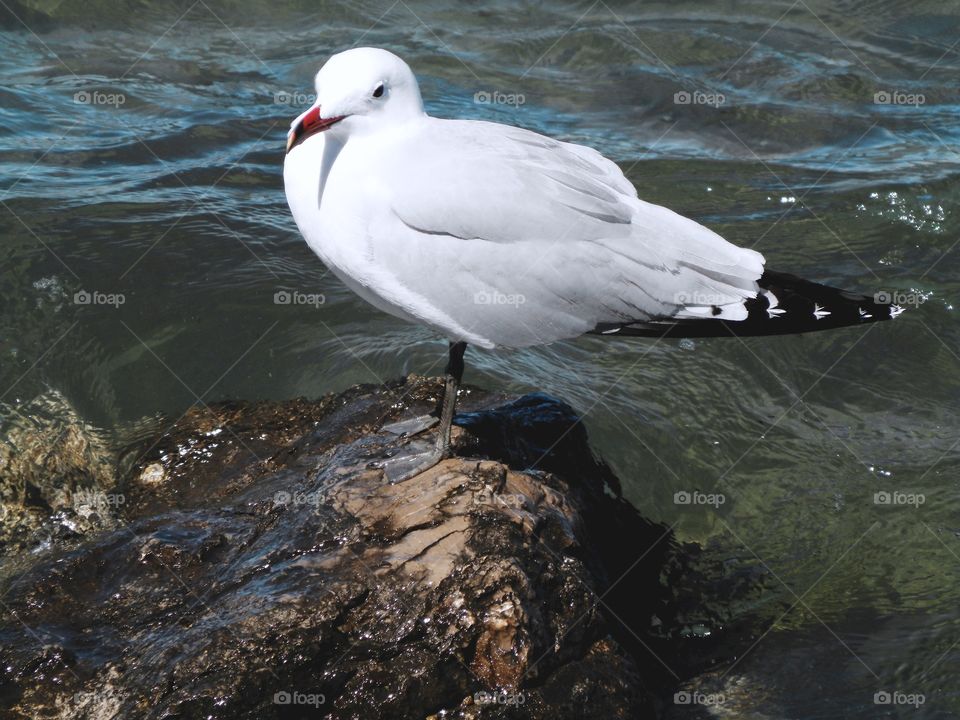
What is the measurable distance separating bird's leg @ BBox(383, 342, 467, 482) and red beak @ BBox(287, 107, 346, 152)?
128 cm

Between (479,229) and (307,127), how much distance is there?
2.62 feet

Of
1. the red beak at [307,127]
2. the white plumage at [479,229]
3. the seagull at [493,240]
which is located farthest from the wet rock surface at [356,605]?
the red beak at [307,127]

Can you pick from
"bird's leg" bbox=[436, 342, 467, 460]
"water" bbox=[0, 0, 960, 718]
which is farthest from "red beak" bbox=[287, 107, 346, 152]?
"water" bbox=[0, 0, 960, 718]

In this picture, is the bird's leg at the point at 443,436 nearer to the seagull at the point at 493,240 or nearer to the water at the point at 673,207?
the seagull at the point at 493,240

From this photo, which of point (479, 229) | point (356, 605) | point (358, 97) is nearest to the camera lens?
point (356, 605)

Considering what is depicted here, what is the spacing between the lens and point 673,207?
880 cm

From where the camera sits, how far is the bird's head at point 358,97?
4.12 metres

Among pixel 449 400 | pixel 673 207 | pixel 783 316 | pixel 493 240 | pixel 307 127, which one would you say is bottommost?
pixel 673 207

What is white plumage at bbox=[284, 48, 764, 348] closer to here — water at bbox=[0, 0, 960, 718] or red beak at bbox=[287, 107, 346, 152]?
red beak at bbox=[287, 107, 346, 152]

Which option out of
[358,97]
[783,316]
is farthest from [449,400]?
[783,316]

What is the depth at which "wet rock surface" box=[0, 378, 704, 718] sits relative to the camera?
3.67 meters

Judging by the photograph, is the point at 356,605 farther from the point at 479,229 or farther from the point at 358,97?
the point at 358,97

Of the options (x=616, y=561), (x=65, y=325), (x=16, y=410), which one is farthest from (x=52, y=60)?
(x=616, y=561)

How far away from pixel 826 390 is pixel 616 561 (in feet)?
8.56
